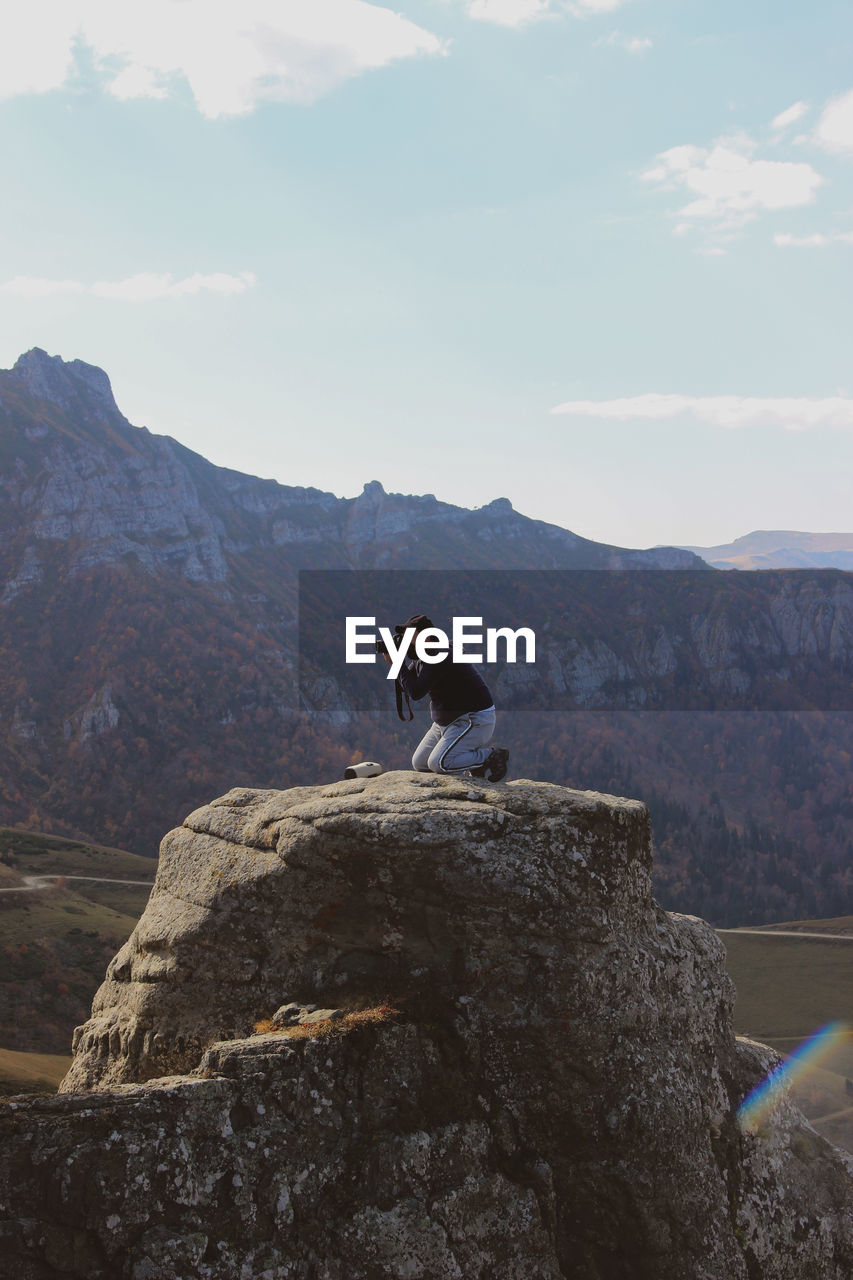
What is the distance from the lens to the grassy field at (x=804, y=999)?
153 feet

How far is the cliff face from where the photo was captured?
8117 millimetres

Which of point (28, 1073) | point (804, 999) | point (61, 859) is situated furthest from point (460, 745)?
point (61, 859)

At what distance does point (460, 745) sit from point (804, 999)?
231 feet

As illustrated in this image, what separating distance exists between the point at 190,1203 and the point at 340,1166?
143 cm

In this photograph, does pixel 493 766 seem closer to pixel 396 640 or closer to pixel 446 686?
pixel 446 686

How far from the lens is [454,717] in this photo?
13055mm

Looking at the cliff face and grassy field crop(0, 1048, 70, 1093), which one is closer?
the cliff face

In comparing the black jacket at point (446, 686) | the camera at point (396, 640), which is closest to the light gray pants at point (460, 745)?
the black jacket at point (446, 686)

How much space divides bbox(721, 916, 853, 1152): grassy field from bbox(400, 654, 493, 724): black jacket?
3976cm

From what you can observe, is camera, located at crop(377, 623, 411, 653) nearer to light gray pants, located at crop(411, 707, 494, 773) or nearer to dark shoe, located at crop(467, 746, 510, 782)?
light gray pants, located at crop(411, 707, 494, 773)

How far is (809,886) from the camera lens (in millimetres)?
156875

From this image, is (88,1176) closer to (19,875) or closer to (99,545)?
(19,875)

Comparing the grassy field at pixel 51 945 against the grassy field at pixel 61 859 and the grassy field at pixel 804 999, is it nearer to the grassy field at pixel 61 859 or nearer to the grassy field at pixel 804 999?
the grassy field at pixel 61 859

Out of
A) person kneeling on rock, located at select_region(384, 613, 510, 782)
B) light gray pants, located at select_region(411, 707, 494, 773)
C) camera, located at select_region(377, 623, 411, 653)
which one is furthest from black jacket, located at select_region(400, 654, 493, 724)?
camera, located at select_region(377, 623, 411, 653)
